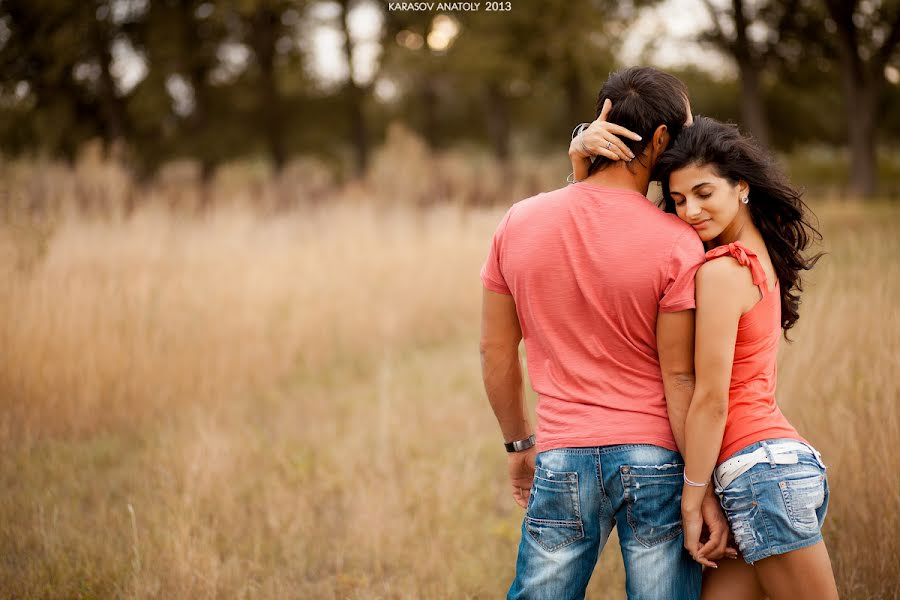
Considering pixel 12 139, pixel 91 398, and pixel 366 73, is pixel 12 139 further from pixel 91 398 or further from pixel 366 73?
pixel 91 398

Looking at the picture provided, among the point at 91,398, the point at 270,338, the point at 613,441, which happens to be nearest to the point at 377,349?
the point at 270,338

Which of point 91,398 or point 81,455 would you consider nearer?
point 81,455

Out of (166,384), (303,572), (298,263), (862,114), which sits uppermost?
(862,114)

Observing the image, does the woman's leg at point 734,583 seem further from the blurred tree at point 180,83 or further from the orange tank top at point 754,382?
the blurred tree at point 180,83

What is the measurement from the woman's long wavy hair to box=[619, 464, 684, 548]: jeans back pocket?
703 mm

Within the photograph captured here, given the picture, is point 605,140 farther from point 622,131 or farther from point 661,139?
point 661,139

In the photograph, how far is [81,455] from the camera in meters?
4.48

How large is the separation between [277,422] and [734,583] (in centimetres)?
387

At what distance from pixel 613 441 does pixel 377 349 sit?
5.50 meters

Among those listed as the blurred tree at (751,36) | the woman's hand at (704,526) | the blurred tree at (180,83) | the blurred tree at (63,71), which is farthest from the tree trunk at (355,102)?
the woman's hand at (704,526)

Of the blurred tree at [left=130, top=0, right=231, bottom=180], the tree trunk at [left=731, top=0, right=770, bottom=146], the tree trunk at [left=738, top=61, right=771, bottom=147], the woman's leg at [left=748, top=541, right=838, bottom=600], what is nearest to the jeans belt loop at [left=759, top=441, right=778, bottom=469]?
the woman's leg at [left=748, top=541, right=838, bottom=600]

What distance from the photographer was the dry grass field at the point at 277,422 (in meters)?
3.27

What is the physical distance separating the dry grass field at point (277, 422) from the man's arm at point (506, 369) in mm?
1222

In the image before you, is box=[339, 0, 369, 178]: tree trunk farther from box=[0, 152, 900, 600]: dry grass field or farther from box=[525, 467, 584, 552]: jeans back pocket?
box=[525, 467, 584, 552]: jeans back pocket
